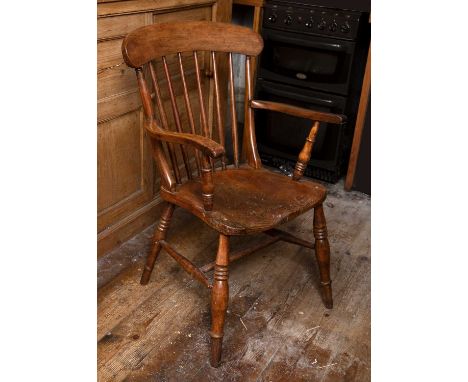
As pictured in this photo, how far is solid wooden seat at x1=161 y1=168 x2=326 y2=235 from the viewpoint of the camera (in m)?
1.53

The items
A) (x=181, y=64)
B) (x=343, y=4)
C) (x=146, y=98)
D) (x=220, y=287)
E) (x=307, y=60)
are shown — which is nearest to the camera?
(x=220, y=287)

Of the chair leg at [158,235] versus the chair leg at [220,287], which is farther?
the chair leg at [158,235]

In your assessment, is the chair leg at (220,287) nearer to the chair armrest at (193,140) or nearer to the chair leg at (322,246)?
the chair armrest at (193,140)

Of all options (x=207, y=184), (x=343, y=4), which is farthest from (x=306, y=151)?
(x=343, y=4)

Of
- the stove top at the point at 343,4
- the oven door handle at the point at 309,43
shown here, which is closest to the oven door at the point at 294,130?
the oven door handle at the point at 309,43

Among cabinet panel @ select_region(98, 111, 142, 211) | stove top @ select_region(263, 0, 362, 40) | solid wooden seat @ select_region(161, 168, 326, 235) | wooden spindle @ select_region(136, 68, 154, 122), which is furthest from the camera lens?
stove top @ select_region(263, 0, 362, 40)

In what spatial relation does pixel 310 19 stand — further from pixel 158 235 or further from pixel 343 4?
pixel 158 235

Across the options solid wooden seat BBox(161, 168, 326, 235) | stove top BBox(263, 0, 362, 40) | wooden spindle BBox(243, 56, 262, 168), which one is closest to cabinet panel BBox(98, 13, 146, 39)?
wooden spindle BBox(243, 56, 262, 168)

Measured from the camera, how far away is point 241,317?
1.83m

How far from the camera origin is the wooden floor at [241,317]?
1600 millimetres

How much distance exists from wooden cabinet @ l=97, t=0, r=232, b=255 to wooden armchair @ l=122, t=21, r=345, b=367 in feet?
0.58

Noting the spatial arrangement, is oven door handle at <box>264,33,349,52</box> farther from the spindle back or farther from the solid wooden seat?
the solid wooden seat

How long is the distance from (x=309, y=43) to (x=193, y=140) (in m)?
1.56

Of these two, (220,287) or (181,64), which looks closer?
(220,287)
